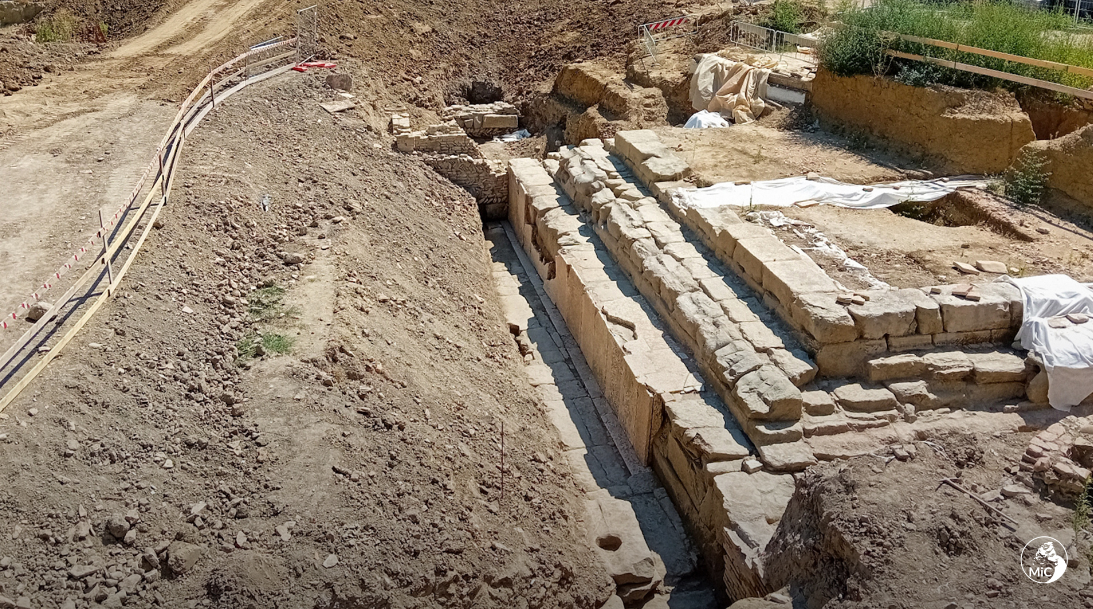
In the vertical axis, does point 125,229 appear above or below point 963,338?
above

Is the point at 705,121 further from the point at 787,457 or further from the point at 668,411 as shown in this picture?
the point at 787,457

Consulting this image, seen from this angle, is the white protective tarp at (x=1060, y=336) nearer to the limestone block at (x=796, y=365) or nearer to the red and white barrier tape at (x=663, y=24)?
the limestone block at (x=796, y=365)

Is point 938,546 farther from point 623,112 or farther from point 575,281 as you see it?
point 623,112

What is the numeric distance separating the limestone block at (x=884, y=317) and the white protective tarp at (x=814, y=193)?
2.87 metres

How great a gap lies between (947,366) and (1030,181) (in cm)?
392

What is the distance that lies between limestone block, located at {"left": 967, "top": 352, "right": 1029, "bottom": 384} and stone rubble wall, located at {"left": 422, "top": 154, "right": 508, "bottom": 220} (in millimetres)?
7587

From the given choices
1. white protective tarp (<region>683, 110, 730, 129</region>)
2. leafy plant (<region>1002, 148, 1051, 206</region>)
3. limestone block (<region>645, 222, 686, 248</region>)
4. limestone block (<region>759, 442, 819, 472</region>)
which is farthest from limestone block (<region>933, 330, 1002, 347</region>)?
white protective tarp (<region>683, 110, 730, 129</region>)

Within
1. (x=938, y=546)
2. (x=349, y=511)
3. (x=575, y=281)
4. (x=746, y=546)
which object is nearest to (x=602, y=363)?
(x=575, y=281)

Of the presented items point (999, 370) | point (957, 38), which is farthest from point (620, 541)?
point (957, 38)

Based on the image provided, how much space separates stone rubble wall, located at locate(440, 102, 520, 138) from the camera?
15.9 meters

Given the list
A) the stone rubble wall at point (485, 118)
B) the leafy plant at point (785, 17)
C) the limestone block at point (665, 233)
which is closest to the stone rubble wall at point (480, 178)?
the stone rubble wall at point (485, 118)

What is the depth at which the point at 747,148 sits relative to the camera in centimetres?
1198

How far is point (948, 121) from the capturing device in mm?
10953

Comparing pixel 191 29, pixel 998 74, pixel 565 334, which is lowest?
pixel 565 334
